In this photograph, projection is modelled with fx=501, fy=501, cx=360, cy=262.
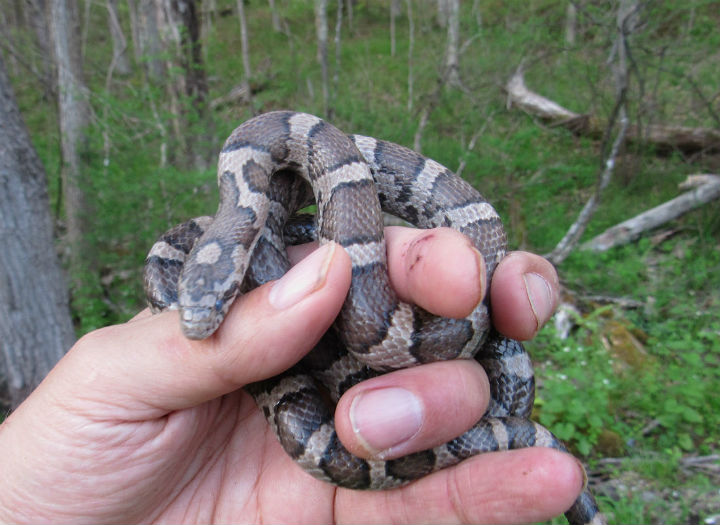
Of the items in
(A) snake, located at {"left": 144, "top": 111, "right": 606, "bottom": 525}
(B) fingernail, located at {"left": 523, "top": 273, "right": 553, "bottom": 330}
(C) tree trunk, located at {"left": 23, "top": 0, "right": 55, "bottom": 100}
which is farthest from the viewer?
(C) tree trunk, located at {"left": 23, "top": 0, "right": 55, "bottom": 100}

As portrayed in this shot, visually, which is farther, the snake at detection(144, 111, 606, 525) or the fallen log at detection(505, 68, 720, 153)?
the fallen log at detection(505, 68, 720, 153)

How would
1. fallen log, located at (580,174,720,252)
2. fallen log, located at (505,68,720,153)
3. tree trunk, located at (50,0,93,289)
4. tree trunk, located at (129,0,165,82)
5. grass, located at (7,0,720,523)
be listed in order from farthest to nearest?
fallen log, located at (505,68,720,153)
tree trunk, located at (129,0,165,82)
fallen log, located at (580,174,720,252)
tree trunk, located at (50,0,93,289)
grass, located at (7,0,720,523)

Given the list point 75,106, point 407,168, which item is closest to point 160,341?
point 407,168

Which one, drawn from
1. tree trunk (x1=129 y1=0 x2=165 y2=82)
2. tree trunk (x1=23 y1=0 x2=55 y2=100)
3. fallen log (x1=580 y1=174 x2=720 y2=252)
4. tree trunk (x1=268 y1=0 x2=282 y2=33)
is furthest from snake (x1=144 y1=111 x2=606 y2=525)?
tree trunk (x1=268 y1=0 x2=282 y2=33)

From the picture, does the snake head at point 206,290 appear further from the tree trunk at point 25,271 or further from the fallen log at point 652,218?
the fallen log at point 652,218

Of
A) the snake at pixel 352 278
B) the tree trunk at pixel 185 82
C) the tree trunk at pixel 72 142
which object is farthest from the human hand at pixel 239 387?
the tree trunk at pixel 185 82

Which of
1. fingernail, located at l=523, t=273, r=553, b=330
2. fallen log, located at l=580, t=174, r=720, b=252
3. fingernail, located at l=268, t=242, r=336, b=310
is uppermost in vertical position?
fingernail, located at l=268, t=242, r=336, b=310

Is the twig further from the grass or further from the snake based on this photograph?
the snake
